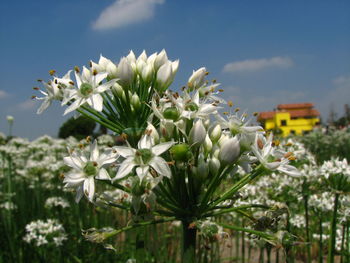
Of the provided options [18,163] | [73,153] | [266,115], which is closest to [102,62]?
[73,153]

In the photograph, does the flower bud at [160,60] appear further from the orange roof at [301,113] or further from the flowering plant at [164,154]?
the orange roof at [301,113]

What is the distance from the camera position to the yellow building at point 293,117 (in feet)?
151

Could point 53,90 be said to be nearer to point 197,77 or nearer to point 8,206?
point 197,77

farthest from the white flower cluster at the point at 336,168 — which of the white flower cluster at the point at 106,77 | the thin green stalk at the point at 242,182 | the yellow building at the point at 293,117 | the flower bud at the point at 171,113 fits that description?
the yellow building at the point at 293,117

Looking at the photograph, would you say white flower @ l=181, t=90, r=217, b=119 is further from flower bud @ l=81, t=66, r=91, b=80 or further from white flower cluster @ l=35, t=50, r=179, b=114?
flower bud @ l=81, t=66, r=91, b=80

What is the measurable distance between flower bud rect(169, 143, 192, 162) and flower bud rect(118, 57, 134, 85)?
1.83ft

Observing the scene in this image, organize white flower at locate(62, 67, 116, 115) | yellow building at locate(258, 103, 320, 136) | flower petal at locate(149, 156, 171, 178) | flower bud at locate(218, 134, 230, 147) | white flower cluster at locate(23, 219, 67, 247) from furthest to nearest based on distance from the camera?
yellow building at locate(258, 103, 320, 136) < white flower cluster at locate(23, 219, 67, 247) < white flower at locate(62, 67, 116, 115) < flower bud at locate(218, 134, 230, 147) < flower petal at locate(149, 156, 171, 178)

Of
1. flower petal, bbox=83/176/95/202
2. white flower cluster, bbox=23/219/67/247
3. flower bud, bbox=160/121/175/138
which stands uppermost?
flower bud, bbox=160/121/175/138

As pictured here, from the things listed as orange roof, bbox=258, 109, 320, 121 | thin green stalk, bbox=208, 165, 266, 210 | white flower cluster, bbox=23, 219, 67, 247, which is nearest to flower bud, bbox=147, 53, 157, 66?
thin green stalk, bbox=208, 165, 266, 210

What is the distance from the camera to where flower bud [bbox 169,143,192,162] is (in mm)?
1548

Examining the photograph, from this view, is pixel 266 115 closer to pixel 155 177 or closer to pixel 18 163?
pixel 18 163

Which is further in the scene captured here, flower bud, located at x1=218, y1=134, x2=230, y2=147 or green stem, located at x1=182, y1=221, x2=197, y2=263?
flower bud, located at x1=218, y1=134, x2=230, y2=147

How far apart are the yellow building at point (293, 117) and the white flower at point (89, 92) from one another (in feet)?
130

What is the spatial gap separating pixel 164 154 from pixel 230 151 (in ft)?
1.05
